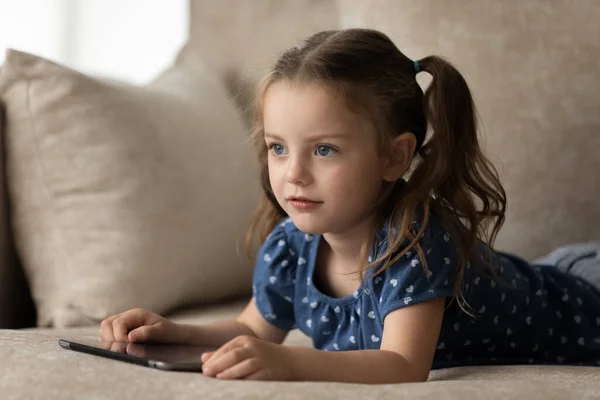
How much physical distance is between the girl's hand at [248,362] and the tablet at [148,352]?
3cm

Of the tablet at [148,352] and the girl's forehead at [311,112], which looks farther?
the girl's forehead at [311,112]

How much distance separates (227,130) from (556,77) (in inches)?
23.8

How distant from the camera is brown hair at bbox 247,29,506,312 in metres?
1.13

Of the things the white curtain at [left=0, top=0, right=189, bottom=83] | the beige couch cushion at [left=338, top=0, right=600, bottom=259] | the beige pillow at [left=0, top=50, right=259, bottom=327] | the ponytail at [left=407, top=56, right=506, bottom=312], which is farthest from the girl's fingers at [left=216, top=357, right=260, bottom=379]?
the white curtain at [left=0, top=0, right=189, bottom=83]

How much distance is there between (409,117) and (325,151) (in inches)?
5.6

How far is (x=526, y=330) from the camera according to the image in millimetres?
1348

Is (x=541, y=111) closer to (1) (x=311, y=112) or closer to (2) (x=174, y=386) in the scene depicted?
(1) (x=311, y=112)

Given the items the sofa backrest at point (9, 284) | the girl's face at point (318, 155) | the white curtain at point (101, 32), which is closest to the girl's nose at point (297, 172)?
the girl's face at point (318, 155)

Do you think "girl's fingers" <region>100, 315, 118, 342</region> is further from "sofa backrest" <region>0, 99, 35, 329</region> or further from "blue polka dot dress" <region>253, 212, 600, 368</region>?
"sofa backrest" <region>0, 99, 35, 329</region>

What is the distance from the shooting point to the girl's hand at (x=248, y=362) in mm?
900

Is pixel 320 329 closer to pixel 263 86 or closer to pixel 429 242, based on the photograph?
pixel 429 242

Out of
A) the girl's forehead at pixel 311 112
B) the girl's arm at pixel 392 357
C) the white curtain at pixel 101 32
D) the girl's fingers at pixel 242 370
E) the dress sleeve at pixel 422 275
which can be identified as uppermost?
the white curtain at pixel 101 32

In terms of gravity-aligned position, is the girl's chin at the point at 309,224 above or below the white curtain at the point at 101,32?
below

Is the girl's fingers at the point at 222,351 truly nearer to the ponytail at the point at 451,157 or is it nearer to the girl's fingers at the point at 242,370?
the girl's fingers at the point at 242,370
